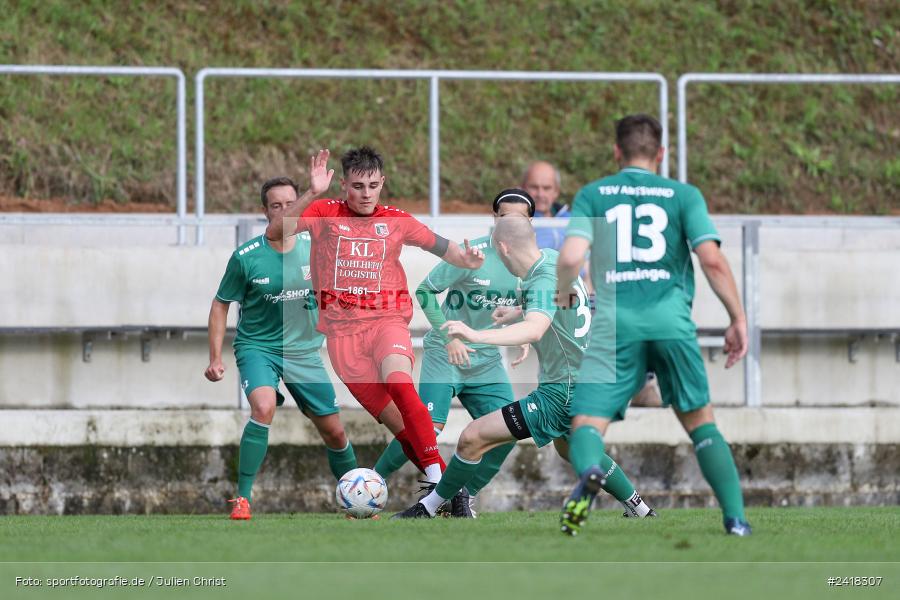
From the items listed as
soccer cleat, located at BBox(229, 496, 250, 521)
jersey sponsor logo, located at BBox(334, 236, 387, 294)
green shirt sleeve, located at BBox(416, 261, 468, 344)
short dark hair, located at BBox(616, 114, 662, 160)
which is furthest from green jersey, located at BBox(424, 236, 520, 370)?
short dark hair, located at BBox(616, 114, 662, 160)

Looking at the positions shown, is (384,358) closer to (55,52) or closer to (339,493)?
(339,493)

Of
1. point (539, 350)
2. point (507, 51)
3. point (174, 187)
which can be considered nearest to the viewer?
point (539, 350)

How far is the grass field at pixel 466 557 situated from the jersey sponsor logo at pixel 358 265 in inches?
70.0

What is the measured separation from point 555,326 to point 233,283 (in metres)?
2.28

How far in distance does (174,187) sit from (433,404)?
5.39m

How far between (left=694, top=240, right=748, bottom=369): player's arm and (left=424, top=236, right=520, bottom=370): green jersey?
3017mm

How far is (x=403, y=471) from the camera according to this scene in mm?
12672

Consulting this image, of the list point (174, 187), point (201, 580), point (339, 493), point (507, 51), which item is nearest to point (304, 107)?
point (174, 187)

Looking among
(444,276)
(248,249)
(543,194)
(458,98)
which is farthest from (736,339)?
(458,98)

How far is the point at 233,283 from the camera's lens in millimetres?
10430

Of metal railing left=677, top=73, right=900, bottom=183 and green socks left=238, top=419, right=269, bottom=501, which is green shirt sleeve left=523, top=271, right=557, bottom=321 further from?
metal railing left=677, top=73, right=900, bottom=183

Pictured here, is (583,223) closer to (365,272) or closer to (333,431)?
(365,272)

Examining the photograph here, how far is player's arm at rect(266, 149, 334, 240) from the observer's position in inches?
380

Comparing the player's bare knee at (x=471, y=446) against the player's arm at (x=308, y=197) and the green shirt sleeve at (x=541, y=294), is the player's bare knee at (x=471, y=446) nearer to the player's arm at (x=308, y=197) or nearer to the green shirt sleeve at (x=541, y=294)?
the green shirt sleeve at (x=541, y=294)
